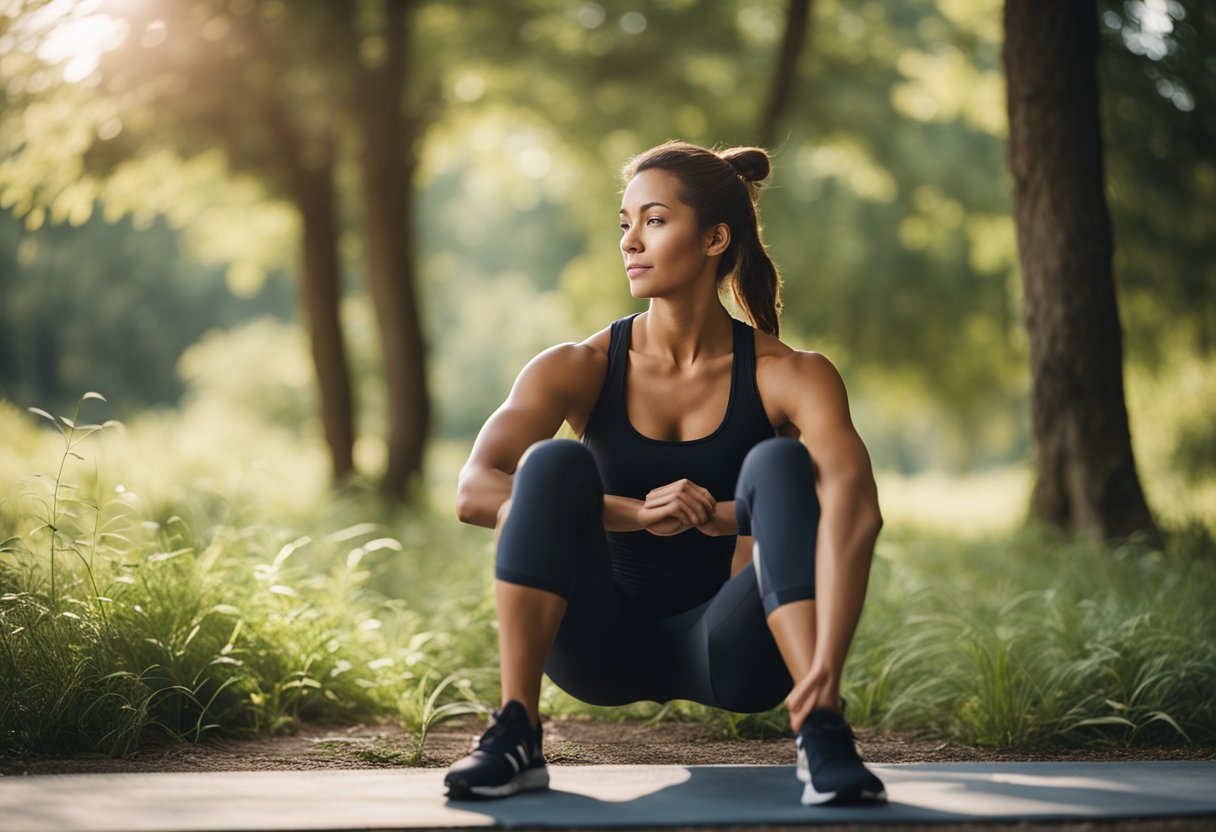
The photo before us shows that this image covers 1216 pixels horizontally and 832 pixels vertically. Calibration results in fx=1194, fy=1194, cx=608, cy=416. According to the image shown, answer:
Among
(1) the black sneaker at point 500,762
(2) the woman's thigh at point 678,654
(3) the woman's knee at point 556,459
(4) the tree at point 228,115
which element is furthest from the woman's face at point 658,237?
(4) the tree at point 228,115

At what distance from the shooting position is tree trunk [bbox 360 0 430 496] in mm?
10242

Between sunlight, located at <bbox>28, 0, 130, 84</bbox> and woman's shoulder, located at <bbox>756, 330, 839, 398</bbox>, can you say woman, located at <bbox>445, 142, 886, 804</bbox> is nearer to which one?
woman's shoulder, located at <bbox>756, 330, 839, 398</bbox>

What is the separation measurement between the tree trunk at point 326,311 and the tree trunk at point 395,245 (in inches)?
20.7

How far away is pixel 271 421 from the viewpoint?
29250 millimetres

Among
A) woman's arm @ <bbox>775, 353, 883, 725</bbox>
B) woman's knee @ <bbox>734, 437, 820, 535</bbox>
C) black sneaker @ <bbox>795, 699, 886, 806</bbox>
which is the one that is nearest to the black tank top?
woman's arm @ <bbox>775, 353, 883, 725</bbox>

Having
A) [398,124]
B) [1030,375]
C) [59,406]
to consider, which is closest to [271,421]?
[59,406]

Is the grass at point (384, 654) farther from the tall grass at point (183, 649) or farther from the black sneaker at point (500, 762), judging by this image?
the black sneaker at point (500, 762)

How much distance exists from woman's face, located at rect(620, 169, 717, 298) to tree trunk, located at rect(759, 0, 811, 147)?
277 inches

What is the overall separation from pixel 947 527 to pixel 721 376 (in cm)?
825

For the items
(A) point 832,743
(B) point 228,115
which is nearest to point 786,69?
(B) point 228,115

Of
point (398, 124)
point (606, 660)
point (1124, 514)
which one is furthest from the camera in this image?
point (398, 124)

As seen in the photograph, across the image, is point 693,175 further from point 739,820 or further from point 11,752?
point 11,752

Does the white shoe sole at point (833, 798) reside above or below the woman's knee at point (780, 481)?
Result: below

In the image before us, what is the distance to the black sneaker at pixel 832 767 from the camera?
244 centimetres
